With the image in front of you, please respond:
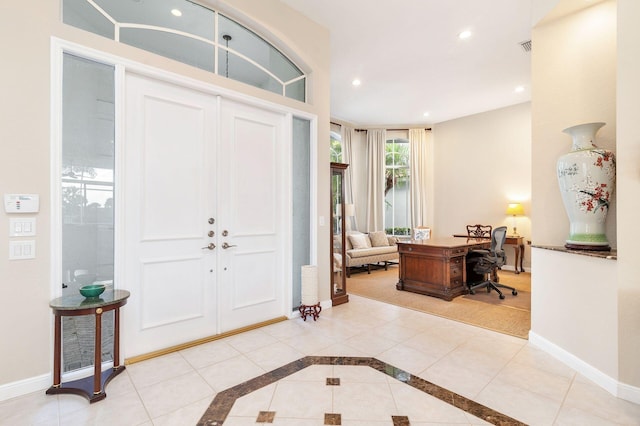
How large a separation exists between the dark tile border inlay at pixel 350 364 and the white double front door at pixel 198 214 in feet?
3.25

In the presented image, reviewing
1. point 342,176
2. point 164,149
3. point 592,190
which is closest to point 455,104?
point 342,176

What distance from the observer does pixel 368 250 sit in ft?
22.2

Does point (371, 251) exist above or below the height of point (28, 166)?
below

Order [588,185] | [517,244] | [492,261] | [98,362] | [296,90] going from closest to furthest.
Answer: [98,362] < [588,185] < [296,90] < [492,261] < [517,244]

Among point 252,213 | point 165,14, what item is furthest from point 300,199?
point 165,14

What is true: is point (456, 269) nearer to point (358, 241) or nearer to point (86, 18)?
point (358, 241)

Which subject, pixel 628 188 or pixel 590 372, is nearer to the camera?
pixel 628 188

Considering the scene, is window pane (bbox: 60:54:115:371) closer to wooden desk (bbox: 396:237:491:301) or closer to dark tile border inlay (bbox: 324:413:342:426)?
dark tile border inlay (bbox: 324:413:342:426)

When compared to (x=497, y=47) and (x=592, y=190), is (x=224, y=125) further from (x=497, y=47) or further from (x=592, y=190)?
(x=497, y=47)

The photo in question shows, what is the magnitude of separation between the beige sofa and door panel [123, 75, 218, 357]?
3658 mm

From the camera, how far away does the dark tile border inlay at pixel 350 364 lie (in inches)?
75.1

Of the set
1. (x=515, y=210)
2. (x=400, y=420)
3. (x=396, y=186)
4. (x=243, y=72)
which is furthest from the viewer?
(x=396, y=186)

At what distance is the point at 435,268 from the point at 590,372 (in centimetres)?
240

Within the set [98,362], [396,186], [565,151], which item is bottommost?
[98,362]
